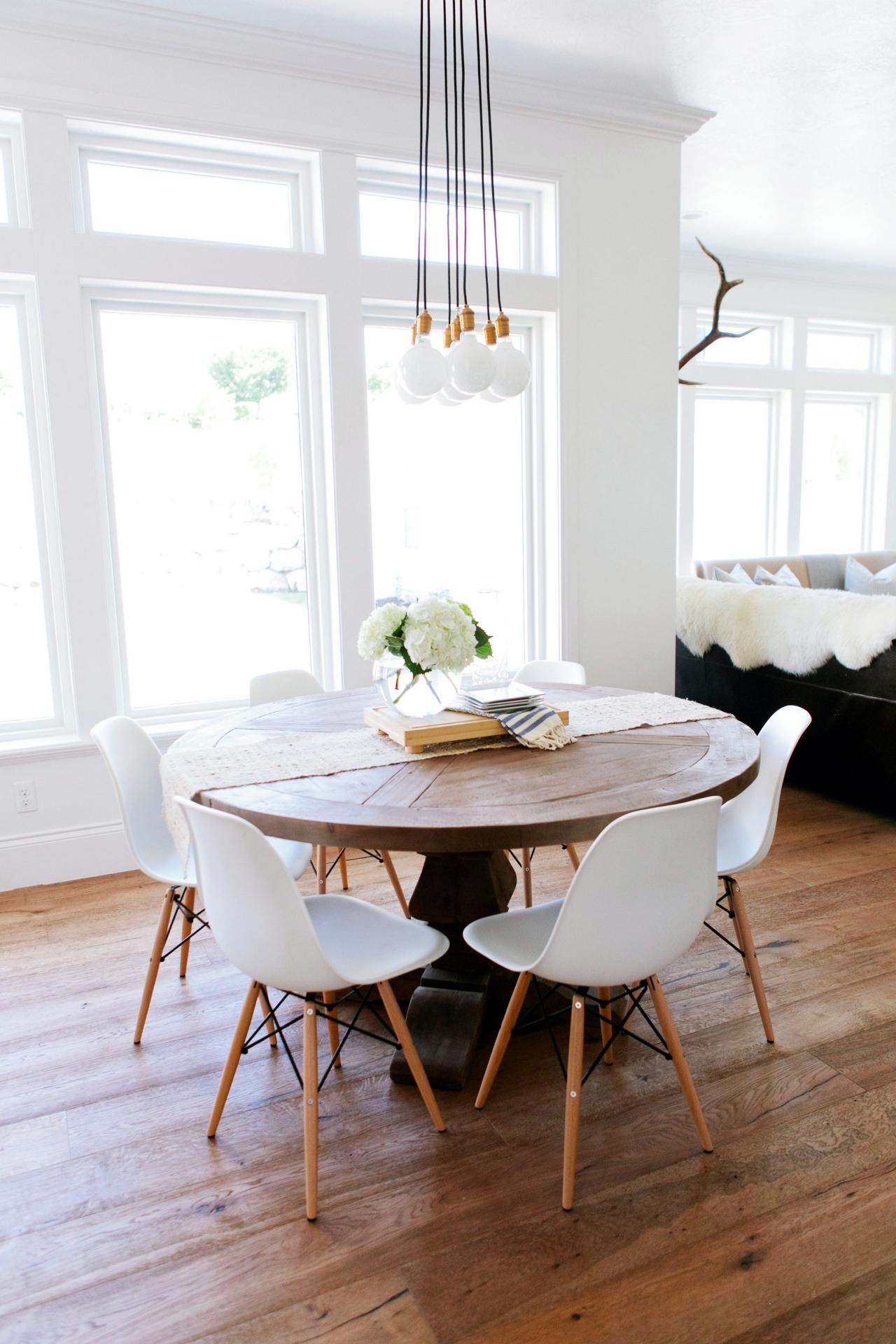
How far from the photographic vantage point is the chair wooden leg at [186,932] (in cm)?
232

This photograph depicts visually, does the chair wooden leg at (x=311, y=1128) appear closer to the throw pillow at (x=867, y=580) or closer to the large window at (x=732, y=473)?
the throw pillow at (x=867, y=580)

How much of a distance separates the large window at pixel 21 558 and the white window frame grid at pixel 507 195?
4.56 ft

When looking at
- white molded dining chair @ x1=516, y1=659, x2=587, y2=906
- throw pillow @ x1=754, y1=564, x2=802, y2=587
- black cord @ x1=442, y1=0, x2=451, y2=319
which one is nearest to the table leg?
white molded dining chair @ x1=516, y1=659, x2=587, y2=906

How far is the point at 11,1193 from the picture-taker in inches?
69.4

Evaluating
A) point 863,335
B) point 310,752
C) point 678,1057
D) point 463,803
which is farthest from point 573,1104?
point 863,335

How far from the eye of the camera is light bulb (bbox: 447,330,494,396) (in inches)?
88.5

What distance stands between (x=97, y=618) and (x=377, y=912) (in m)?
1.86

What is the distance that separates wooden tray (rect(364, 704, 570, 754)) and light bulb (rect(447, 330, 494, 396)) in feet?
2.72

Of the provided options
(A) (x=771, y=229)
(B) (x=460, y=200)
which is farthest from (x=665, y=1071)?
(A) (x=771, y=229)

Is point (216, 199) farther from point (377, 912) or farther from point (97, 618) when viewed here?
point (377, 912)

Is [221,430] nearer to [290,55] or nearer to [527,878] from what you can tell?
[290,55]

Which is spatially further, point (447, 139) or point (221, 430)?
point (221, 430)

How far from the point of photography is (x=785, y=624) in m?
3.96

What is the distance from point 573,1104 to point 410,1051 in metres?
0.34
